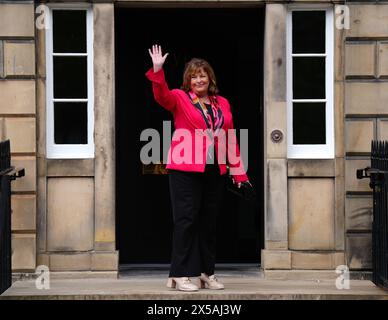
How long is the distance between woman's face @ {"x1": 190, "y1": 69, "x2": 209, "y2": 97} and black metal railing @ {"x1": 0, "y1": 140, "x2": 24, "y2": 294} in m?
1.80

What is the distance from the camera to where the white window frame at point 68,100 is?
1177 centimetres

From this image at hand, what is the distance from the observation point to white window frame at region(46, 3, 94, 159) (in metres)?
11.8

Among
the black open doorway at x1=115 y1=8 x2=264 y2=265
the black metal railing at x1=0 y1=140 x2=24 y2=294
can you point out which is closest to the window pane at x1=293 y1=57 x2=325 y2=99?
the black open doorway at x1=115 y1=8 x2=264 y2=265

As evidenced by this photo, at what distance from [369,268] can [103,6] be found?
148 inches

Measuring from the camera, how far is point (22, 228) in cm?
1154

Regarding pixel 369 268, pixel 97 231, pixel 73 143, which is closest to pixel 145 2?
pixel 73 143

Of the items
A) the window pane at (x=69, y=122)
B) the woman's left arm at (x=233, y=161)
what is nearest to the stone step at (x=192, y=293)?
the woman's left arm at (x=233, y=161)

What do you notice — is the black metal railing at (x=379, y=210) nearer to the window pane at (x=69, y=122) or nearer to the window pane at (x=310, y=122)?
the window pane at (x=310, y=122)

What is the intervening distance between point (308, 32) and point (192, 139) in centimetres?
219

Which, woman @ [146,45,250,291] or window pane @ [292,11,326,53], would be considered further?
window pane @ [292,11,326,53]

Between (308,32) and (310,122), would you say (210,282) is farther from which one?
(308,32)

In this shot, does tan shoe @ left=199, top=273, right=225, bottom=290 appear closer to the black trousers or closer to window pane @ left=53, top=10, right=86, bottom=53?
the black trousers

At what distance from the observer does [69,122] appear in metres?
11.9

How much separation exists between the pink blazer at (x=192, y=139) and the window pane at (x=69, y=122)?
1569 mm
